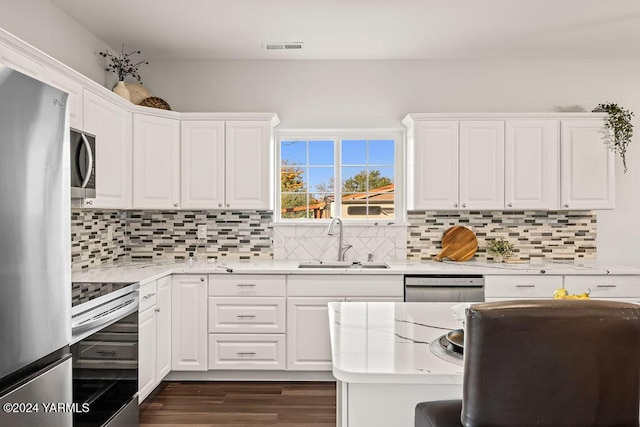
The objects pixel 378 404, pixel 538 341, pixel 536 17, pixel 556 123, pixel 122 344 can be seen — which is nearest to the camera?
pixel 538 341

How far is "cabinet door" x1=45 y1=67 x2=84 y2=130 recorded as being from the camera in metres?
2.56

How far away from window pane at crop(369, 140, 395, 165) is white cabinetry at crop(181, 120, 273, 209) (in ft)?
3.31

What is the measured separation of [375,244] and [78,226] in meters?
2.37

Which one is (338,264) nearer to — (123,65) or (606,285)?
(606,285)

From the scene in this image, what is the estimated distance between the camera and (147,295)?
3051 mm

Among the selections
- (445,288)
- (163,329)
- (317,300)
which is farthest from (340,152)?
(163,329)

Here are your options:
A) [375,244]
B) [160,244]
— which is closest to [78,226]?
[160,244]

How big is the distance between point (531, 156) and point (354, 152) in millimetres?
1489

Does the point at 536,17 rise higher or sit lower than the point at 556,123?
higher

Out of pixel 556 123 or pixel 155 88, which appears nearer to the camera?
pixel 556 123

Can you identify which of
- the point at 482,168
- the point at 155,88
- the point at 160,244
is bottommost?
the point at 160,244

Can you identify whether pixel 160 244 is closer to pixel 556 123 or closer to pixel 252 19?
pixel 252 19

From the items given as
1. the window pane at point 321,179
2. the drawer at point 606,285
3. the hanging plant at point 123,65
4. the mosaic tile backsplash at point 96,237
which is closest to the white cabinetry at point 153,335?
the mosaic tile backsplash at point 96,237

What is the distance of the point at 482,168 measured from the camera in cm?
389
